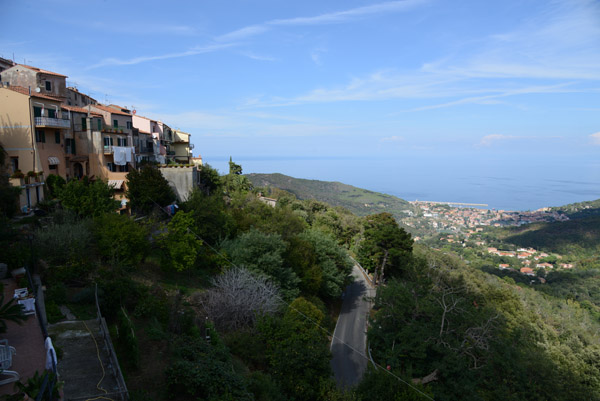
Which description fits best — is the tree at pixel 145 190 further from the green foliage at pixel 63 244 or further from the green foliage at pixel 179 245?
the green foliage at pixel 63 244

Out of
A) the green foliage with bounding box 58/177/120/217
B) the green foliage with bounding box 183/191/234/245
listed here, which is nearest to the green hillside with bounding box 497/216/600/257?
the green foliage with bounding box 183/191/234/245

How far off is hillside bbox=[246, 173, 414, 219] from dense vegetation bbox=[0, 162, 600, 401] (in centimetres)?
9806

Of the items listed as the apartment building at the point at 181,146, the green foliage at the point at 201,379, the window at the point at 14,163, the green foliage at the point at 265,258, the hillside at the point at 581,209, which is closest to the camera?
the green foliage at the point at 201,379

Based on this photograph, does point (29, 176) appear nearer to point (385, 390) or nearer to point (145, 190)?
point (145, 190)

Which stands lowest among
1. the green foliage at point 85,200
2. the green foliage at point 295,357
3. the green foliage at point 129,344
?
the green foliage at point 295,357

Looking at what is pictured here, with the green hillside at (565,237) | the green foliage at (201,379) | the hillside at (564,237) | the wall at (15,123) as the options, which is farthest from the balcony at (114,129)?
the hillside at (564,237)

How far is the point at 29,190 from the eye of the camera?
→ 75.3 feet

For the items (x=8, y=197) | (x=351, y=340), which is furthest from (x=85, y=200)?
(x=351, y=340)

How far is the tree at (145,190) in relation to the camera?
28156 mm

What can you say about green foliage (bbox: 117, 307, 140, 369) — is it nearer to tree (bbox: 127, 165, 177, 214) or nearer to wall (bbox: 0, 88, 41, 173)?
tree (bbox: 127, 165, 177, 214)

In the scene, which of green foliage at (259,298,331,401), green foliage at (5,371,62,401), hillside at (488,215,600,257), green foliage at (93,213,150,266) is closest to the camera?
green foliage at (5,371,62,401)

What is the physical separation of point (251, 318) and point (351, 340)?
31.0 feet

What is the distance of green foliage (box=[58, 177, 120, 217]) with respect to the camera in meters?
21.9

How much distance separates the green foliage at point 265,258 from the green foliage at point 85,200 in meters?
8.03
